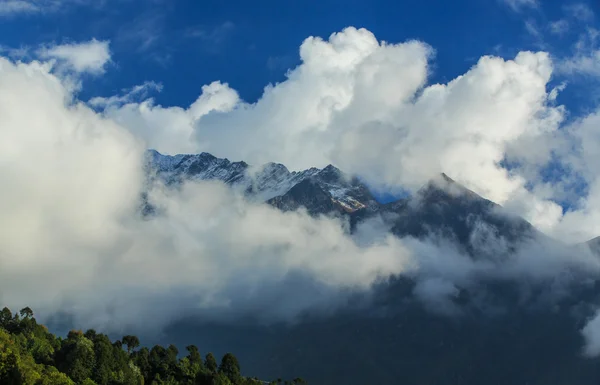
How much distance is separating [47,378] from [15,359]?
32.9 feet

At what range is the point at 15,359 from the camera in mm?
188375

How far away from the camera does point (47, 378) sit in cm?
19212
